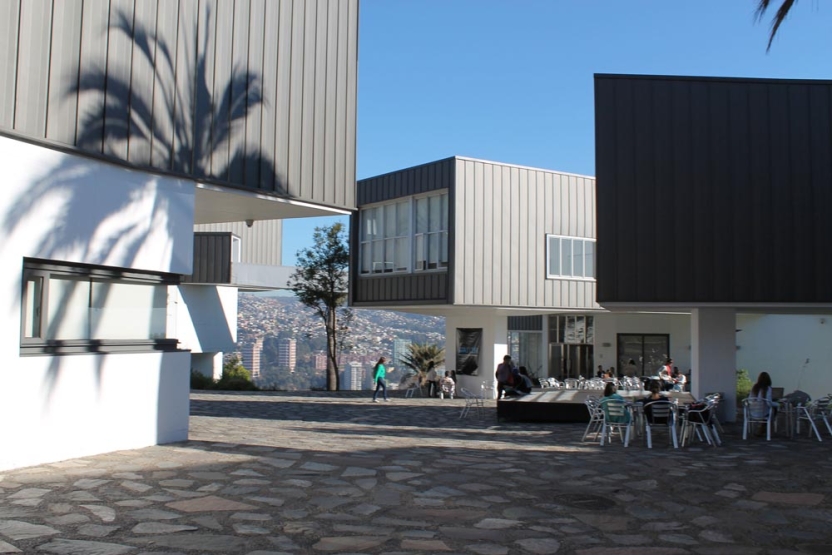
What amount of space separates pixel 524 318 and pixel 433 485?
3241 centimetres

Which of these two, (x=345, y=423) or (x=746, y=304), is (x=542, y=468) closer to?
(x=345, y=423)

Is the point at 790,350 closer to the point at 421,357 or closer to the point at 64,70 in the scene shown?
the point at 421,357

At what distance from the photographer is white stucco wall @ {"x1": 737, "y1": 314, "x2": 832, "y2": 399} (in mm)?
30203

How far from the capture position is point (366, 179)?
29.8 m

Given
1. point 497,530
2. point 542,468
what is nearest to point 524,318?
point 542,468

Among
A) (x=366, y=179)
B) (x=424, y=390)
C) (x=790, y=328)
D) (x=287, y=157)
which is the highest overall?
(x=366, y=179)

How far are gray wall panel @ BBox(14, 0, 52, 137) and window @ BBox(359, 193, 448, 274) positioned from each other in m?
17.5

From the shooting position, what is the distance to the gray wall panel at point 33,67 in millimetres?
10000

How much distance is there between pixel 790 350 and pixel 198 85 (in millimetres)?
26815

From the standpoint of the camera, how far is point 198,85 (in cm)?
1284

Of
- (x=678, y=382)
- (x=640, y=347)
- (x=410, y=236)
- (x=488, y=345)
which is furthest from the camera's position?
(x=640, y=347)

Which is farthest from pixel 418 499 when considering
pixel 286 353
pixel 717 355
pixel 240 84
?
pixel 286 353

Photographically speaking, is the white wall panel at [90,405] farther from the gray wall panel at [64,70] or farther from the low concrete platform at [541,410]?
the low concrete platform at [541,410]

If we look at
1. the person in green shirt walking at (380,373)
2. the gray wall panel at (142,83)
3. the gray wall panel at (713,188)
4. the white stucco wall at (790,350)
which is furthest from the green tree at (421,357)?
the gray wall panel at (142,83)
